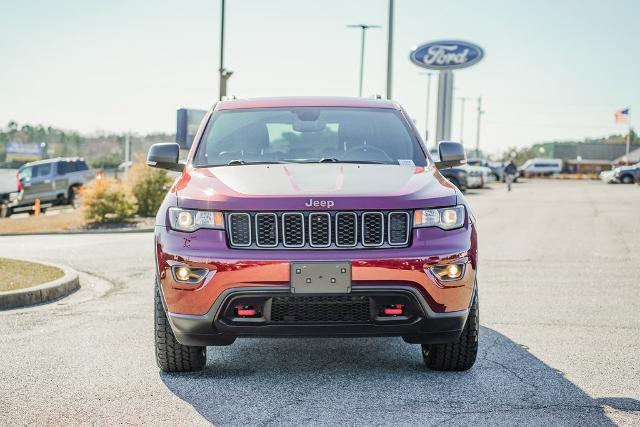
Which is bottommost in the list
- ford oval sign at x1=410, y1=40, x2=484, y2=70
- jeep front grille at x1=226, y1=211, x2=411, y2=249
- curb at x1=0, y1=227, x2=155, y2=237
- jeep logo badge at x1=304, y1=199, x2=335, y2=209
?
curb at x1=0, y1=227, x2=155, y2=237

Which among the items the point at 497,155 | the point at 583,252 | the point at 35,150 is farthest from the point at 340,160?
the point at 497,155

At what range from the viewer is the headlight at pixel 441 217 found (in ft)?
16.7

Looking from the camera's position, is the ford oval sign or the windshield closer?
the windshield

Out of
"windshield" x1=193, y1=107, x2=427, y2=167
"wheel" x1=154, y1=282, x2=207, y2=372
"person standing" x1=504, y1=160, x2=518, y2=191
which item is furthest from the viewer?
"person standing" x1=504, y1=160, x2=518, y2=191

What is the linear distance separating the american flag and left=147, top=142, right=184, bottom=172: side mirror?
2919 inches

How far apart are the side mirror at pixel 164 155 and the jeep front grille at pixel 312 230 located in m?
1.58

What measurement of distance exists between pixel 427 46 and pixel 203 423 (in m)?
46.4

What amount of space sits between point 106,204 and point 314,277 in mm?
17950

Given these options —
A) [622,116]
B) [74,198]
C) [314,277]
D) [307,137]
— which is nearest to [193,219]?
[314,277]

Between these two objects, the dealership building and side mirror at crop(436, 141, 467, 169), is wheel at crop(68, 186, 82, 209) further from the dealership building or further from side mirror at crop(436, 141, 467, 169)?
the dealership building

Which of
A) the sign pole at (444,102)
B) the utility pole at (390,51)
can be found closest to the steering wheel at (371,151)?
the utility pole at (390,51)

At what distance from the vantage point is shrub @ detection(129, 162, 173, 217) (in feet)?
77.8

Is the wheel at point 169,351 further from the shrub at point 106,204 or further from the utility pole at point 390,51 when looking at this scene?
the utility pole at point 390,51

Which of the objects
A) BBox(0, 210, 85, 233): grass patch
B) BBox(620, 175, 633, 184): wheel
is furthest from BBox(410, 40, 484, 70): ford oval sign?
BBox(0, 210, 85, 233): grass patch
